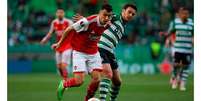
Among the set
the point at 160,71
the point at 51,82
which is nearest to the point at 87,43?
the point at 51,82

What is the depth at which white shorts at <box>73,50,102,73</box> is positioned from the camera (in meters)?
11.2

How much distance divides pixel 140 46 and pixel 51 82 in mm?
6013

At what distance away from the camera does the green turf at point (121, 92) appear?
43.9 ft

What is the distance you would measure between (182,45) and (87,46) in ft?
16.8

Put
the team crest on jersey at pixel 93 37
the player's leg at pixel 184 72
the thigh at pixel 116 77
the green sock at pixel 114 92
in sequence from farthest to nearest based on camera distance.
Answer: the player's leg at pixel 184 72, the green sock at pixel 114 92, the thigh at pixel 116 77, the team crest on jersey at pixel 93 37

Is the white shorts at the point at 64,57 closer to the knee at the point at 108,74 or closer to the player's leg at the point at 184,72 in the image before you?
the player's leg at the point at 184,72

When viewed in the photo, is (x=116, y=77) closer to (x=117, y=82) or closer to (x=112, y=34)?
(x=117, y=82)

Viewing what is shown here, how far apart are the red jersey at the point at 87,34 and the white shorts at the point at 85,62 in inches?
2.5

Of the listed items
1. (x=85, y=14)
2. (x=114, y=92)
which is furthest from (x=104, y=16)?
(x=85, y=14)

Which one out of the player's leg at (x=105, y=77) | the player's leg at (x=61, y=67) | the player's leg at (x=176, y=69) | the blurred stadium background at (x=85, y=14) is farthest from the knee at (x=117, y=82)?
the blurred stadium background at (x=85, y=14)

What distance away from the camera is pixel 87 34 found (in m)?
11.2

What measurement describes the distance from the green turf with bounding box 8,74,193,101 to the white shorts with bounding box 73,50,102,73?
74.3 inches
